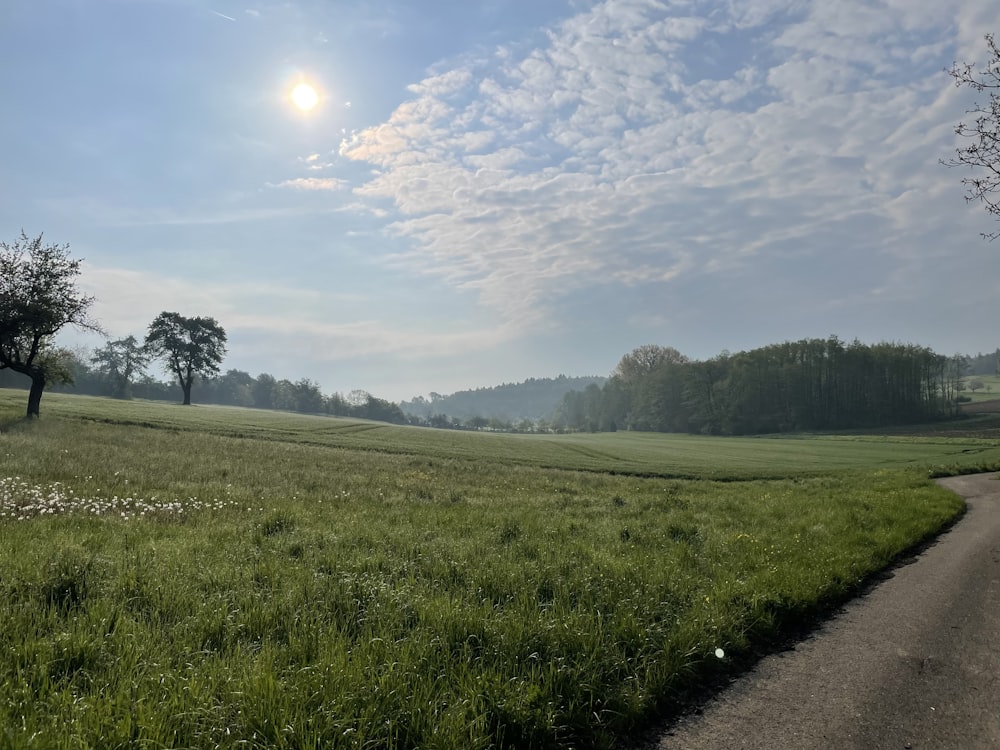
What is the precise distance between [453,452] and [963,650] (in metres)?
40.2

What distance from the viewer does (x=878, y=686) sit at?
16.6 feet

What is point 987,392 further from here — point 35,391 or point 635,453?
point 35,391

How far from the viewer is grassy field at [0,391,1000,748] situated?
152 inches

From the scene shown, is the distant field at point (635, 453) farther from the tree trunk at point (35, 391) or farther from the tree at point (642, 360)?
the tree at point (642, 360)

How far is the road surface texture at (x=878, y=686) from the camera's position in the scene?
4277 millimetres

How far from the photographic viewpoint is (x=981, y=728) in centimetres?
446

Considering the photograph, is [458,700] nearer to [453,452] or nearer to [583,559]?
[583,559]

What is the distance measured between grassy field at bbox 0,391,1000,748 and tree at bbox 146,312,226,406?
87.8 m

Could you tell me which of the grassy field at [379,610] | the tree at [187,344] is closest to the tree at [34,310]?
the grassy field at [379,610]

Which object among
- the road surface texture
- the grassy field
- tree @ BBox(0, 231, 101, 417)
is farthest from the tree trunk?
the road surface texture

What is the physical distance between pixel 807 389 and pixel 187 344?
123 meters

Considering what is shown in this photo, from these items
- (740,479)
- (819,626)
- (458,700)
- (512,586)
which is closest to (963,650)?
(819,626)

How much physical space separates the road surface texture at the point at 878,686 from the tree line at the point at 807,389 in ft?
382

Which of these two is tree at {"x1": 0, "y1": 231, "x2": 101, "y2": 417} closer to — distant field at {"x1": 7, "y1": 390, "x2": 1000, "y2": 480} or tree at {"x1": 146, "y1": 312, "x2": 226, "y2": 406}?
distant field at {"x1": 7, "y1": 390, "x2": 1000, "y2": 480}
